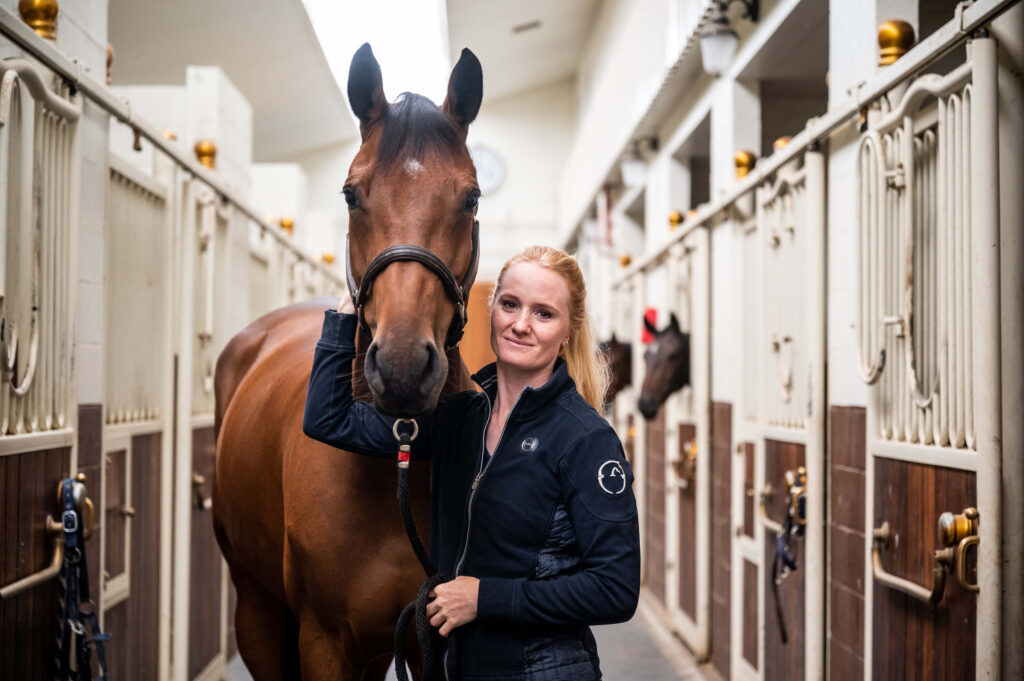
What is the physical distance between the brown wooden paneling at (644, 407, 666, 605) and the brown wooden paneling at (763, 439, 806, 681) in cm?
239

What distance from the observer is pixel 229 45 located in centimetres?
614

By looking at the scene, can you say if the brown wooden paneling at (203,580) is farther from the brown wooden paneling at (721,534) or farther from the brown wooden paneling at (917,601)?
the brown wooden paneling at (917,601)

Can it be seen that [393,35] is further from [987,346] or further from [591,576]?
[591,576]

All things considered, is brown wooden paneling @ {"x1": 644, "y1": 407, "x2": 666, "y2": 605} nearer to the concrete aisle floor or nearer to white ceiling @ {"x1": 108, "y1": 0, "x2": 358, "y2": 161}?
the concrete aisle floor

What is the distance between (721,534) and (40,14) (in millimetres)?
3710

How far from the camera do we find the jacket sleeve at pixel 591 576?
1481 millimetres

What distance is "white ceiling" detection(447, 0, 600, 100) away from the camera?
9.41 metres

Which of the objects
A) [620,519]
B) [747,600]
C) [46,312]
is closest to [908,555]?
[620,519]

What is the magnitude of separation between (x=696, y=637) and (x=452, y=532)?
3.83m

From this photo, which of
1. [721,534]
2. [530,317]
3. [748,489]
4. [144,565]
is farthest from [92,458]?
[721,534]

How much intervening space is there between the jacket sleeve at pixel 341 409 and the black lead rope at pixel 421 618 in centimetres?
3

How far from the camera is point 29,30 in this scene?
2.34 meters

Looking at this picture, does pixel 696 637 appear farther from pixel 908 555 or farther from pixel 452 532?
pixel 452 532

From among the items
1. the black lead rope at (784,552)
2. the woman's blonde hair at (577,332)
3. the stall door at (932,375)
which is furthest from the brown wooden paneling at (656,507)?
the woman's blonde hair at (577,332)
